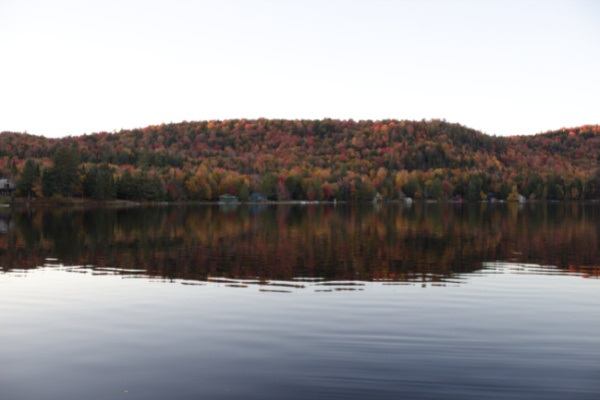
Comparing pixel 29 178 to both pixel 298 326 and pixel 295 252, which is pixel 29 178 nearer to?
pixel 295 252

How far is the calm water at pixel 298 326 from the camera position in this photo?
16.8 m

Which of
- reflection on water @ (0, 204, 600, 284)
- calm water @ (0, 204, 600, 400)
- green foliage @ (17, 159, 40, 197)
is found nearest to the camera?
calm water @ (0, 204, 600, 400)

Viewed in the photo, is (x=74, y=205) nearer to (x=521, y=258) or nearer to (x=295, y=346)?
(x=521, y=258)

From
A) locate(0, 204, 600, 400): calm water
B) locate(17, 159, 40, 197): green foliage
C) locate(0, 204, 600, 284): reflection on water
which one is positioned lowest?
locate(0, 204, 600, 400): calm water

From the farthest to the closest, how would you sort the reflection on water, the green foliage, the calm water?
the green foliage
the reflection on water
the calm water

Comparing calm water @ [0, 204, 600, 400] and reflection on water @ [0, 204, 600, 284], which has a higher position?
reflection on water @ [0, 204, 600, 284]

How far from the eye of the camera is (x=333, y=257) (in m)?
47.7

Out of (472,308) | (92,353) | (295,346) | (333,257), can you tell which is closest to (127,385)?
(92,353)

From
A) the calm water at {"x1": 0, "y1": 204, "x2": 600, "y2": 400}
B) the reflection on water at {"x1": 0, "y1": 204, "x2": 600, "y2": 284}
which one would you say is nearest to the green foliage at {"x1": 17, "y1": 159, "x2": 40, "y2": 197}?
the reflection on water at {"x1": 0, "y1": 204, "x2": 600, "y2": 284}

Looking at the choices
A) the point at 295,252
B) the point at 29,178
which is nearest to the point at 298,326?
the point at 295,252

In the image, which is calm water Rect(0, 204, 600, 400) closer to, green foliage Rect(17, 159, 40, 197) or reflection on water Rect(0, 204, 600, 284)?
reflection on water Rect(0, 204, 600, 284)

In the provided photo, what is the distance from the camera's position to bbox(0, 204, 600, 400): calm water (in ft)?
55.3

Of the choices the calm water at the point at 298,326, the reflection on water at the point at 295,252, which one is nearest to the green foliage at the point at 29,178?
the reflection on water at the point at 295,252

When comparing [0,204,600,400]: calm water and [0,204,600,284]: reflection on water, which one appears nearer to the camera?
[0,204,600,400]: calm water
